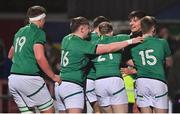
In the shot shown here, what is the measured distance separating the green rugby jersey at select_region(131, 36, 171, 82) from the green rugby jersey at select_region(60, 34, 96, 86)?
0.66 m

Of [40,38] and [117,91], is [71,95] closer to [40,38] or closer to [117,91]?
[117,91]

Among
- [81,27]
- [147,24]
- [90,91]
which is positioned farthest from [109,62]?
[90,91]

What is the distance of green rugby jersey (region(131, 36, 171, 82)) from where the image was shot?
9.73m

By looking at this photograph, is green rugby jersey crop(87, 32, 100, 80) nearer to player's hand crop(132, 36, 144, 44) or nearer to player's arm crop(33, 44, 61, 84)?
player's hand crop(132, 36, 144, 44)

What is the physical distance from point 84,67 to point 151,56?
919 millimetres

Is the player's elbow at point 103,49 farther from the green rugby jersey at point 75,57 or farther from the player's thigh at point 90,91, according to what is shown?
the player's thigh at point 90,91

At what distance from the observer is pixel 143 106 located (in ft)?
32.5

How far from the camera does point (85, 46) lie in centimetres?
964

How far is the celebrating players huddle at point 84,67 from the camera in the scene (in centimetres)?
966

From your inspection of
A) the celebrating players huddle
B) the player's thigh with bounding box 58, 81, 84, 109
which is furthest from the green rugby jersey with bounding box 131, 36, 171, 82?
the player's thigh with bounding box 58, 81, 84, 109

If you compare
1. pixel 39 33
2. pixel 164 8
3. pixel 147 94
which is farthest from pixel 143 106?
pixel 164 8

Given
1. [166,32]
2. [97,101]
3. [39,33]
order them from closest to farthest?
[39,33] < [97,101] < [166,32]

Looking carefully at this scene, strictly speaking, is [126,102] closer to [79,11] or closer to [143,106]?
[143,106]

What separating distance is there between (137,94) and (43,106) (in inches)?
51.5
